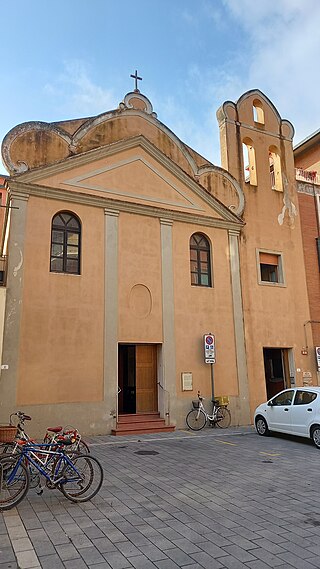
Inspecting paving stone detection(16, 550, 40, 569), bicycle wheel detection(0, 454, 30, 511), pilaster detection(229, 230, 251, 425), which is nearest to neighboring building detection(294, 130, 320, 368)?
pilaster detection(229, 230, 251, 425)

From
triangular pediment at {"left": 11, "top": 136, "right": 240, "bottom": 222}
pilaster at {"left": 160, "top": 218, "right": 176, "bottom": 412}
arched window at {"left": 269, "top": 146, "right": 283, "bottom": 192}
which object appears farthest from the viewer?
arched window at {"left": 269, "top": 146, "right": 283, "bottom": 192}

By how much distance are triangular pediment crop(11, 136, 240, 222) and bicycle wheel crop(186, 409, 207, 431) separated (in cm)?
718

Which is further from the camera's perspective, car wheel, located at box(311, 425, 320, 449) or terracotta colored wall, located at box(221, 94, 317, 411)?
terracotta colored wall, located at box(221, 94, 317, 411)

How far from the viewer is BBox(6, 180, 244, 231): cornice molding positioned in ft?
40.8

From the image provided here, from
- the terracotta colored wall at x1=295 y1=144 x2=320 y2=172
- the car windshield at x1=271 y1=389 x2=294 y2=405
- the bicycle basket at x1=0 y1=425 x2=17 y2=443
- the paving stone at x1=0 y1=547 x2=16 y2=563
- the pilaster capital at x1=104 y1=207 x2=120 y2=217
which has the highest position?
the terracotta colored wall at x1=295 y1=144 x2=320 y2=172

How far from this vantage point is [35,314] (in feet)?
38.5

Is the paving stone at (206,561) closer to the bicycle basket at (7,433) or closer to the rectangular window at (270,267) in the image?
the bicycle basket at (7,433)

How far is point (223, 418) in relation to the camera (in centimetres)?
1393

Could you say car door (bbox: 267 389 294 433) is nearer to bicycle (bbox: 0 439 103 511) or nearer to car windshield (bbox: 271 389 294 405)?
car windshield (bbox: 271 389 294 405)

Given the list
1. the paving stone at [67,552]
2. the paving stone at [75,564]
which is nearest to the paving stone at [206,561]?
the paving stone at [75,564]

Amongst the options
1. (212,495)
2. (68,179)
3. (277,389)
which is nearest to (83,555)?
(212,495)

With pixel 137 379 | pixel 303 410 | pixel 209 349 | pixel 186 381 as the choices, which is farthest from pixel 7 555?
pixel 209 349

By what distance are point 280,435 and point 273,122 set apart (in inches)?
540

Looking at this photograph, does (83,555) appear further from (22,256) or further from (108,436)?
(22,256)
